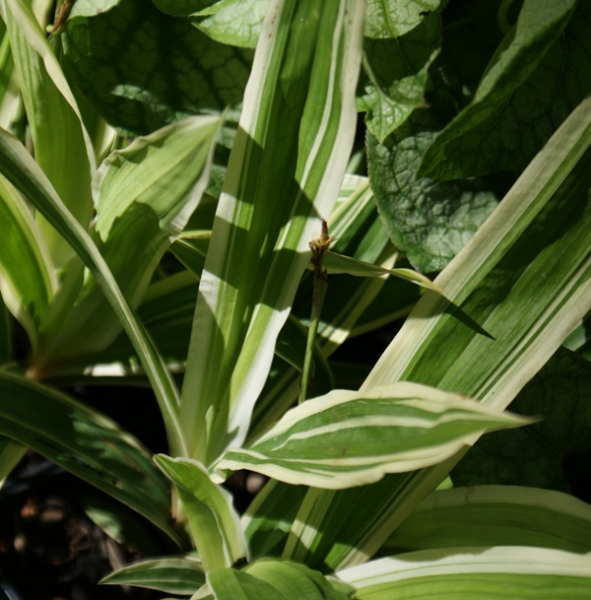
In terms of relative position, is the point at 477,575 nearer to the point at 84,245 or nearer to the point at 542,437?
the point at 542,437

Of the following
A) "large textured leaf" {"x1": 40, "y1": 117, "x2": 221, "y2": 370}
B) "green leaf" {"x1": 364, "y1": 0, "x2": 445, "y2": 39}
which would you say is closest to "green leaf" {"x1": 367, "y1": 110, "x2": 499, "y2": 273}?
"green leaf" {"x1": 364, "y1": 0, "x2": 445, "y2": 39}

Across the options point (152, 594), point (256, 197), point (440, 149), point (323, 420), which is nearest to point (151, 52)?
point (256, 197)

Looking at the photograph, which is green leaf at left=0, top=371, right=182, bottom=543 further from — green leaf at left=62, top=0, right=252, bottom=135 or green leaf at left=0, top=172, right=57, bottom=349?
green leaf at left=62, top=0, right=252, bottom=135

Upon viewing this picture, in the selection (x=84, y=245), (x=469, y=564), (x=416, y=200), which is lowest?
(x=469, y=564)

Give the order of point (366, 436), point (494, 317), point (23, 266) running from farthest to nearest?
point (23, 266) < point (494, 317) < point (366, 436)

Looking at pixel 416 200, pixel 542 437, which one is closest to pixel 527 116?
pixel 416 200

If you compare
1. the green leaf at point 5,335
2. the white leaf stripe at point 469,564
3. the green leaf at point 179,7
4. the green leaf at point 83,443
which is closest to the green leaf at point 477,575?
the white leaf stripe at point 469,564

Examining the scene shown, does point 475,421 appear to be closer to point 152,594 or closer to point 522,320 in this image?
point 522,320

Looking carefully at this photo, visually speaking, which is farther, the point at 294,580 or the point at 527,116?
the point at 527,116
